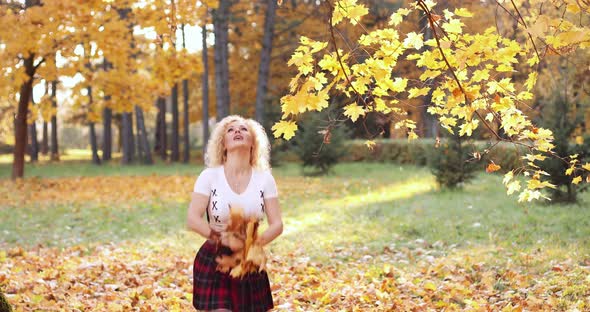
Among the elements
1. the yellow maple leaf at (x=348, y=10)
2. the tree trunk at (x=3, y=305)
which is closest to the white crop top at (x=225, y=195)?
the yellow maple leaf at (x=348, y=10)

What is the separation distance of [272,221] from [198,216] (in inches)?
17.9

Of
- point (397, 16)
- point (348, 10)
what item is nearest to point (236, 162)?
point (348, 10)

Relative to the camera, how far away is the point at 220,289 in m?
3.88

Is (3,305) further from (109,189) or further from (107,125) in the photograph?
(107,125)

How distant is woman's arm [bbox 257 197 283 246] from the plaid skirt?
0.27 meters

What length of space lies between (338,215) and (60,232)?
517cm

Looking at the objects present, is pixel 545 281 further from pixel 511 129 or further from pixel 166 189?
pixel 166 189

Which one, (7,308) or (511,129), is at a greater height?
(511,129)

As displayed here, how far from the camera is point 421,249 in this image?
30.2 ft

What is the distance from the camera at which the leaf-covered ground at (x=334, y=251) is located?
6.22 m

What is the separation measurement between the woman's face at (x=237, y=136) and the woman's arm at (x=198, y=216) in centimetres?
37

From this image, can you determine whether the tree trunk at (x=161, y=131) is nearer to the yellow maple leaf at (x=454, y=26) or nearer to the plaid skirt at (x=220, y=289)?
the yellow maple leaf at (x=454, y=26)

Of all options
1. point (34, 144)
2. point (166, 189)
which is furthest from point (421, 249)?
point (34, 144)

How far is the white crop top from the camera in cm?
402
